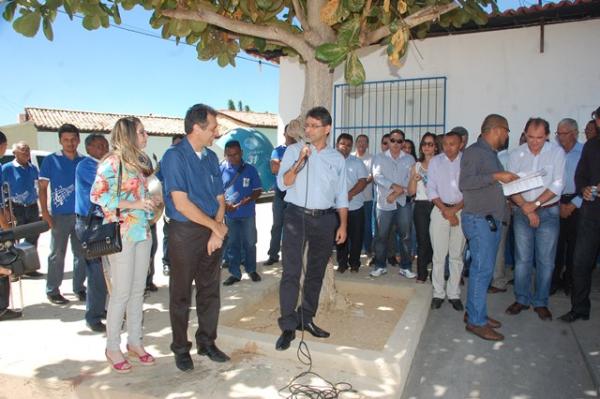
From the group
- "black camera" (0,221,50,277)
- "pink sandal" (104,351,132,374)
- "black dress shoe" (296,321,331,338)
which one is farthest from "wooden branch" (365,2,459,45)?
"pink sandal" (104,351,132,374)

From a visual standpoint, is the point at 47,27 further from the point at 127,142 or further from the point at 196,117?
the point at 196,117

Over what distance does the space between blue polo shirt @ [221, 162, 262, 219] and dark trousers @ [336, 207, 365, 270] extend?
54.2 inches

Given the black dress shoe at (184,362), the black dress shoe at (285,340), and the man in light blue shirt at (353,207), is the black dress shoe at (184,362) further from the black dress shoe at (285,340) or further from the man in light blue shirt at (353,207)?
the man in light blue shirt at (353,207)

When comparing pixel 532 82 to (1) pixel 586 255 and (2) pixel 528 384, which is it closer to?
(1) pixel 586 255

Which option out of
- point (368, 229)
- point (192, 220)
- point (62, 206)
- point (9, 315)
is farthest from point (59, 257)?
point (368, 229)

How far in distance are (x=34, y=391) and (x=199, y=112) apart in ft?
7.84

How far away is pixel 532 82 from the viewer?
7645 mm

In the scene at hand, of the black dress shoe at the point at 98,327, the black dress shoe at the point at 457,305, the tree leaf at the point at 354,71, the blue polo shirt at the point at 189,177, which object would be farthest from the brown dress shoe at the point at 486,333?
the black dress shoe at the point at 98,327

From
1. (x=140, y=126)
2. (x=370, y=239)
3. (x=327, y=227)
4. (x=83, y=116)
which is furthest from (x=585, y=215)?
(x=83, y=116)

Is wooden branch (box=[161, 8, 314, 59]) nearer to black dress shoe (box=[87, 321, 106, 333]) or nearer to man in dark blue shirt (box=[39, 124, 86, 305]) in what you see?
man in dark blue shirt (box=[39, 124, 86, 305])

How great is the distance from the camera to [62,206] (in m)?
5.24

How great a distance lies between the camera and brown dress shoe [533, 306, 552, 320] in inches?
187

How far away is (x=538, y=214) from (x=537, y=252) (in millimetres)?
408

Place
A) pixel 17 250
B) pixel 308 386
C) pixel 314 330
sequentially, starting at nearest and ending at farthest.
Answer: pixel 308 386
pixel 17 250
pixel 314 330
